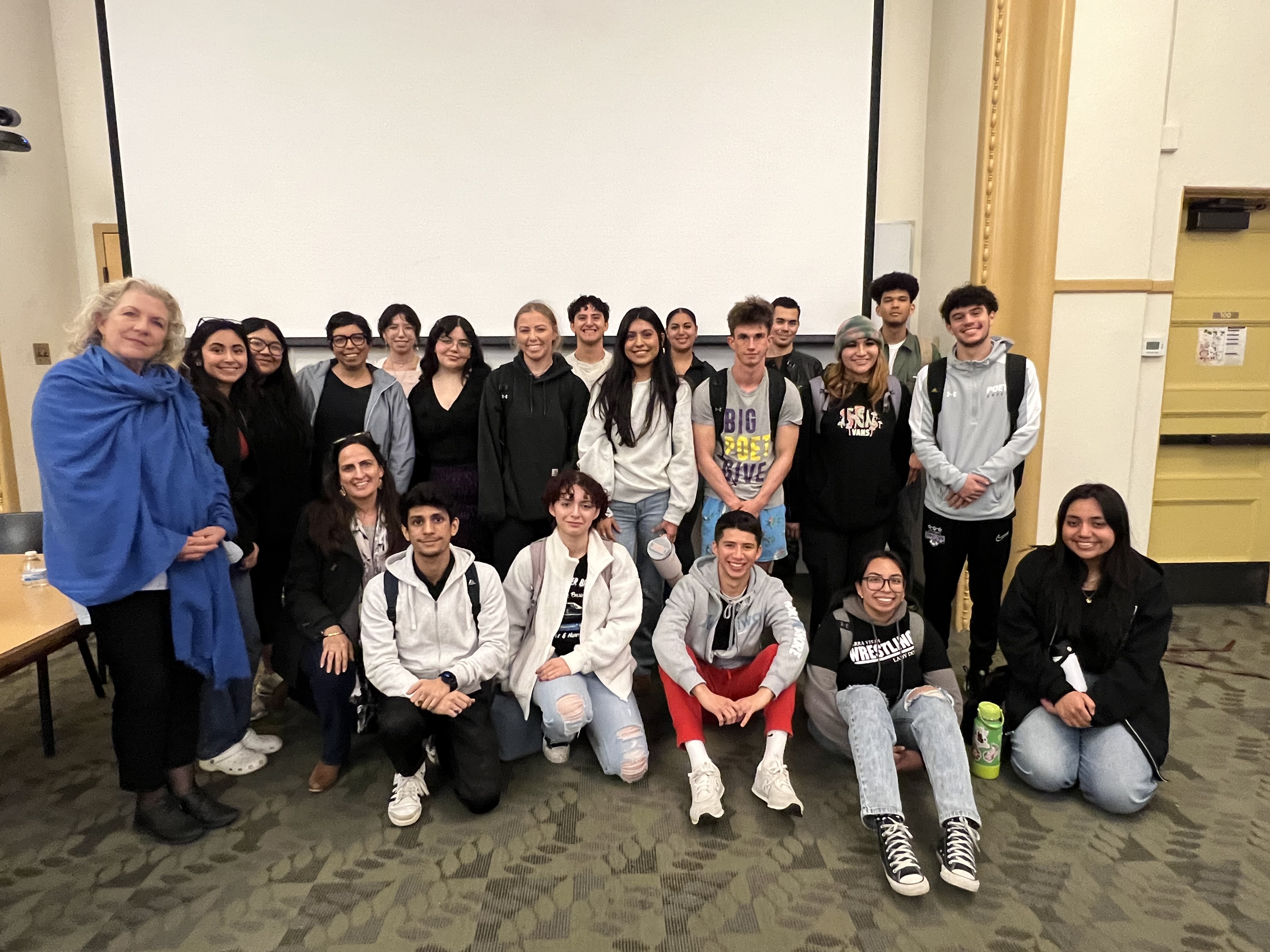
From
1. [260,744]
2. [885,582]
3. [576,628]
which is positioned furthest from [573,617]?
[260,744]

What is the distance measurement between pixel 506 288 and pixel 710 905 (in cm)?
306

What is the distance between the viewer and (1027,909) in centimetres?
170

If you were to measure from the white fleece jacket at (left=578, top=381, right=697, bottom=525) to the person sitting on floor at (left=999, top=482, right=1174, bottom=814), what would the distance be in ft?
3.89

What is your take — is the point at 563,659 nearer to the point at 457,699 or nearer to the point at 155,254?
the point at 457,699

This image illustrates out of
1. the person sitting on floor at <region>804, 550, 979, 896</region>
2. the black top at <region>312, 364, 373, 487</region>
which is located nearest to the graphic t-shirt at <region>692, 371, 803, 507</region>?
the person sitting on floor at <region>804, 550, 979, 896</region>

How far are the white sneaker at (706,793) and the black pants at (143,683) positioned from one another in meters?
1.48

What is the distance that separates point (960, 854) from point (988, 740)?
573 mm

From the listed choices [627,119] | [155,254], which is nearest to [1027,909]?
[627,119]

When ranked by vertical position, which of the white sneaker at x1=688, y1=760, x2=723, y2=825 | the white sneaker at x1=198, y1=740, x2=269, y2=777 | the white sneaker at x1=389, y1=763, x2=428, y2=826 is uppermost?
the white sneaker at x1=688, y1=760, x2=723, y2=825

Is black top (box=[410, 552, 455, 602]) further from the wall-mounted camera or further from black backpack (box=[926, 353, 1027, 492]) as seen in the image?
the wall-mounted camera

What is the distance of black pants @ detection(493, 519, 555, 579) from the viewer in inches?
108

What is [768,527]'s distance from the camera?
8.92 ft

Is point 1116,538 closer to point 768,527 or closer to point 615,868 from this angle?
point 768,527

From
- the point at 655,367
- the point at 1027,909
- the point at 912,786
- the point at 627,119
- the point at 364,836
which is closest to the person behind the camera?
the point at 1027,909
